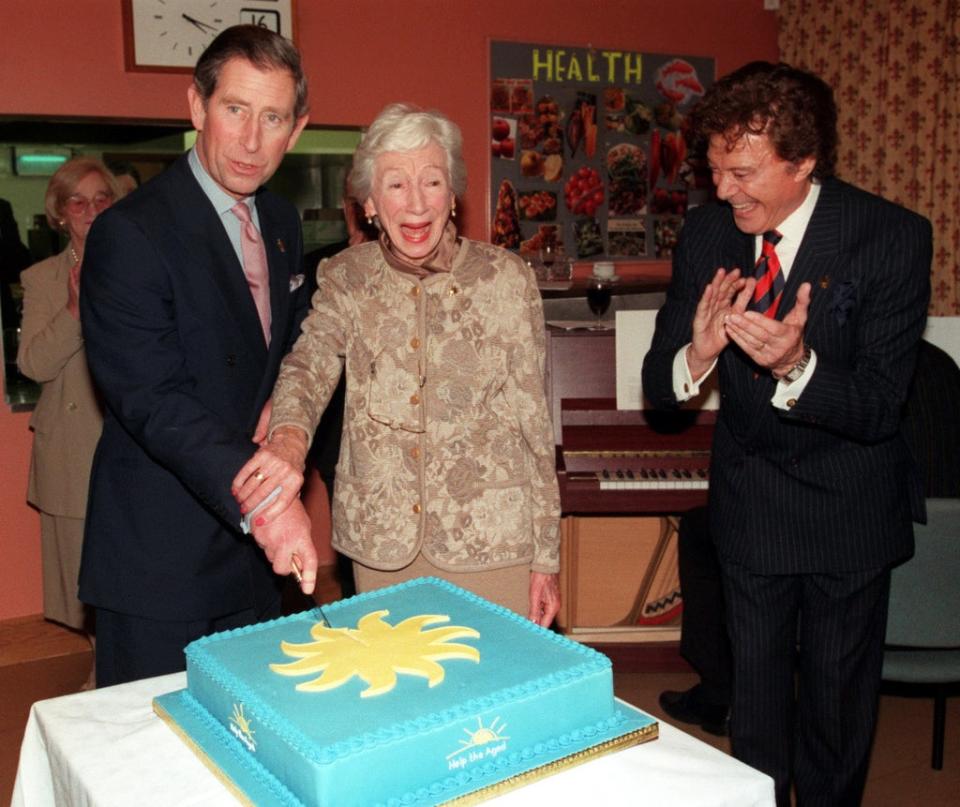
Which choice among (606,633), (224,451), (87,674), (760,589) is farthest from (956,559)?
(87,674)

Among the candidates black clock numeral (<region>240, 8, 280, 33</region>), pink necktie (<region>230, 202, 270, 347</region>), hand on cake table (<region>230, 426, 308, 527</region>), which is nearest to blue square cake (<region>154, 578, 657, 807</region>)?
hand on cake table (<region>230, 426, 308, 527</region>)

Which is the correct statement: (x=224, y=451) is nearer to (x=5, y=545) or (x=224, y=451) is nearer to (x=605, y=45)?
(x=5, y=545)

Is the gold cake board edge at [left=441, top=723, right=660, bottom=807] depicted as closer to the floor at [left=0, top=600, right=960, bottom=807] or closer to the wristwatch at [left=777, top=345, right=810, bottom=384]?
the wristwatch at [left=777, top=345, right=810, bottom=384]

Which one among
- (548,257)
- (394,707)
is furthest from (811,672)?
(548,257)

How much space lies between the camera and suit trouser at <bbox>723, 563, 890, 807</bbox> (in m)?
2.18

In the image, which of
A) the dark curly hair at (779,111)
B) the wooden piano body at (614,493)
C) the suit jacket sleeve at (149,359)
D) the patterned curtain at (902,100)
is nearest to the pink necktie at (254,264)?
the suit jacket sleeve at (149,359)

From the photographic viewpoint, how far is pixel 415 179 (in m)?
2.01

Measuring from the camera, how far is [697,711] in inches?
133

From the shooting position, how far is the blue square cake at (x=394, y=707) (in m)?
1.16

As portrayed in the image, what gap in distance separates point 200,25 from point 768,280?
9.84 feet

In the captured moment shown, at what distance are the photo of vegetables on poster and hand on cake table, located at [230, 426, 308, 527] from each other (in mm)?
3546

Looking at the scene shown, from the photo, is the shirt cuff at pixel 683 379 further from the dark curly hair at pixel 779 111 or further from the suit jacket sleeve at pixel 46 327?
the suit jacket sleeve at pixel 46 327

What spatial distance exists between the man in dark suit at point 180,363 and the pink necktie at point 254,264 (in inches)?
1.3

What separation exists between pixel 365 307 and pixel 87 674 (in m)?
2.50
